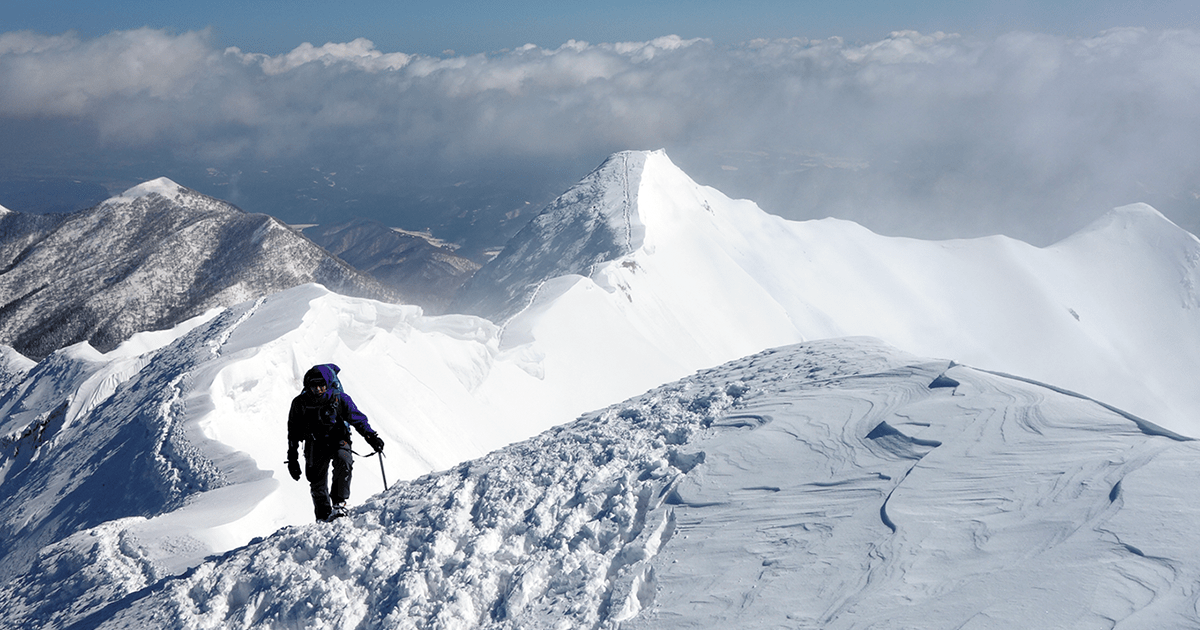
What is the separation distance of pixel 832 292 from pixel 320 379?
75177mm

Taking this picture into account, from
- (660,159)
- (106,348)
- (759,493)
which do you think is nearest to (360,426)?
(759,493)

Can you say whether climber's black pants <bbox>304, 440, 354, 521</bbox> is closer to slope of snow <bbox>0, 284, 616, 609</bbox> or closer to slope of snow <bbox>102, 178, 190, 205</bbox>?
slope of snow <bbox>0, 284, 616, 609</bbox>

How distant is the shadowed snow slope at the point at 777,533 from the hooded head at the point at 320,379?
71.0 inches

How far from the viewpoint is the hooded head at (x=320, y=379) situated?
1015 cm

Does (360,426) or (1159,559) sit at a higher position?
(360,426)

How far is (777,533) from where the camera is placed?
8.08 meters

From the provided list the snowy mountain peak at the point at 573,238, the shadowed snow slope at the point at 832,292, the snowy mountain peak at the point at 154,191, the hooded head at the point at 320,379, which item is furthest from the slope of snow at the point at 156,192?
the hooded head at the point at 320,379

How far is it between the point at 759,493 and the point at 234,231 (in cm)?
12348

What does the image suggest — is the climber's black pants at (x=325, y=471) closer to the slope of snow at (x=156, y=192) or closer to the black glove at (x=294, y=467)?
the black glove at (x=294, y=467)

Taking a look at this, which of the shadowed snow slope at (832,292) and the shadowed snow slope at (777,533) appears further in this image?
the shadowed snow slope at (832,292)

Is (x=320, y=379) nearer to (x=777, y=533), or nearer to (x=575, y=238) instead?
(x=777, y=533)

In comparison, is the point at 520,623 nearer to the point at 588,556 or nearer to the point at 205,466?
the point at 588,556

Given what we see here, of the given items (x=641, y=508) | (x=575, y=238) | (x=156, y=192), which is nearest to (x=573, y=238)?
(x=575, y=238)

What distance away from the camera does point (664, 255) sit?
64.0 meters
